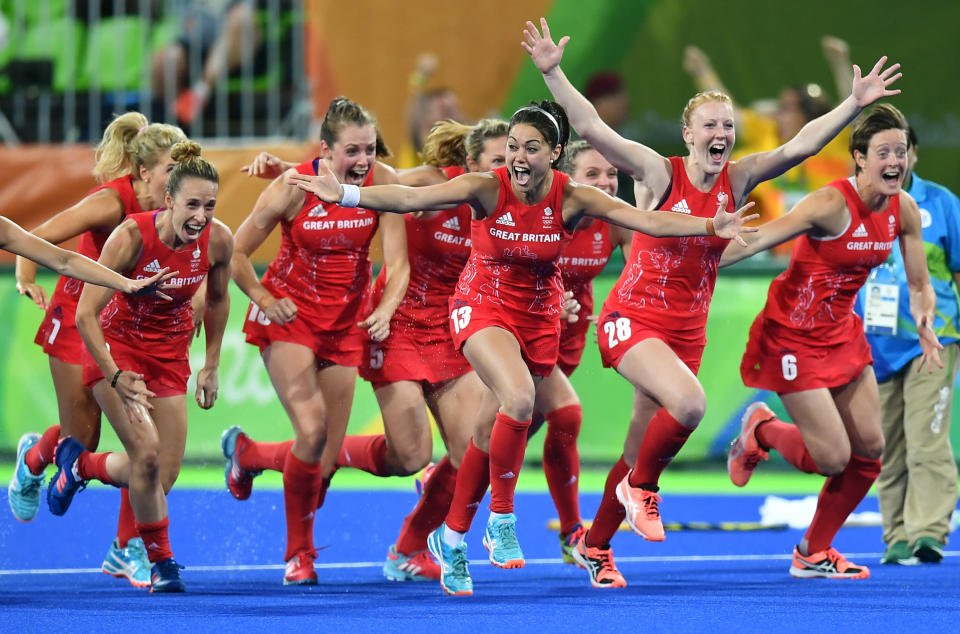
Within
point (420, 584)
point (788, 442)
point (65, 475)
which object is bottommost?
point (420, 584)

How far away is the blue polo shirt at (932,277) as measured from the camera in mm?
8852

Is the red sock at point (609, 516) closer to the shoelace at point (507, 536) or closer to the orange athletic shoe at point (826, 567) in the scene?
the shoelace at point (507, 536)

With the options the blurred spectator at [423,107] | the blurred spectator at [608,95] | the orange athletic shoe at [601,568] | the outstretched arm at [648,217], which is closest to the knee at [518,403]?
the outstretched arm at [648,217]

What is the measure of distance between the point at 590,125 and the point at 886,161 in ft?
5.05

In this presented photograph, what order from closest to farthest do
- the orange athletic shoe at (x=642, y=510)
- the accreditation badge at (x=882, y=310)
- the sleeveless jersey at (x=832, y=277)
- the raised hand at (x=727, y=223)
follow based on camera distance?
1. the raised hand at (x=727, y=223)
2. the orange athletic shoe at (x=642, y=510)
3. the sleeveless jersey at (x=832, y=277)
4. the accreditation badge at (x=882, y=310)

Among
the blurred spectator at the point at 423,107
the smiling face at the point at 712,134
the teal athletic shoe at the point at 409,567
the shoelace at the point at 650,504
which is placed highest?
the blurred spectator at the point at 423,107

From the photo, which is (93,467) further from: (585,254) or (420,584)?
(585,254)

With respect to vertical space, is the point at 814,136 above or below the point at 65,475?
above

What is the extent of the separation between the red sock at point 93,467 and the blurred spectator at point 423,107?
16.4 feet

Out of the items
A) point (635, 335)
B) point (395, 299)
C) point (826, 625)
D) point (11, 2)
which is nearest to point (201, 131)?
point (11, 2)

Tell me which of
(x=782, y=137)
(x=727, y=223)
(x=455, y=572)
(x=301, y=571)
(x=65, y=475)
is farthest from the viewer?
(x=782, y=137)

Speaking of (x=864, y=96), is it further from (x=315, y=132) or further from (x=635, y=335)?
(x=315, y=132)

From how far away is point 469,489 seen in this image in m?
7.27

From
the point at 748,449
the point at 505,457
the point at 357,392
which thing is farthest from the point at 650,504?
the point at 357,392
